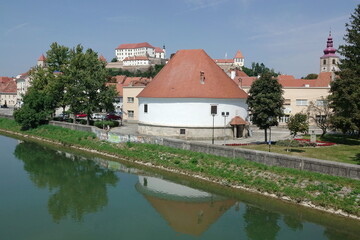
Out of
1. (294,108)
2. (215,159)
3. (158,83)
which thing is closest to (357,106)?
(215,159)

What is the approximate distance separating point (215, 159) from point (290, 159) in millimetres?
5731

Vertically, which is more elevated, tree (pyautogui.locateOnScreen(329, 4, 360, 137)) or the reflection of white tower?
tree (pyautogui.locateOnScreen(329, 4, 360, 137))

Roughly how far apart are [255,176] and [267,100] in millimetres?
8549

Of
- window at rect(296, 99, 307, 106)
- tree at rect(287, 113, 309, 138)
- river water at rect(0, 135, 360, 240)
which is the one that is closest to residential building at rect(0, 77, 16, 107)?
window at rect(296, 99, 307, 106)

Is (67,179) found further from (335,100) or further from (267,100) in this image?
(335,100)

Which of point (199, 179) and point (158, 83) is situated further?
point (158, 83)

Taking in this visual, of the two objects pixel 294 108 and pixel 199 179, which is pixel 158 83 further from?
pixel 294 108

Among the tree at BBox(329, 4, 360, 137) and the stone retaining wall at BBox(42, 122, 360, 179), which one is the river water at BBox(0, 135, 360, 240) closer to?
the stone retaining wall at BBox(42, 122, 360, 179)

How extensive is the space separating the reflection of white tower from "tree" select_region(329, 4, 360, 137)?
12971mm

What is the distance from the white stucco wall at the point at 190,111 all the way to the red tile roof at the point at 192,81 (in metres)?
0.53

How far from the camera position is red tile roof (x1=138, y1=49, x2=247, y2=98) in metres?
35.0

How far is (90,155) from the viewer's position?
112 ft

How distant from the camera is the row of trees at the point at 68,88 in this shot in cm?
4200

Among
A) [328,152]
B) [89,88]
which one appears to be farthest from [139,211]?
[89,88]
